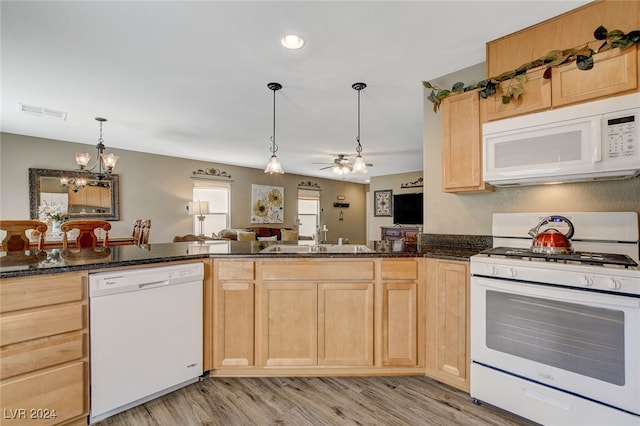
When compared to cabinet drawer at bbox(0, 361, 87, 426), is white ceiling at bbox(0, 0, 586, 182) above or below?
above

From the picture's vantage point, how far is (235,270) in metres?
2.24

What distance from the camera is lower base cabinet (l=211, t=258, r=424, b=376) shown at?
2238 mm

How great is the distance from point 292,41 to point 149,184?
4.88 m

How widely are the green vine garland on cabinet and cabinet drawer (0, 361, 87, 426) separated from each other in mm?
3066

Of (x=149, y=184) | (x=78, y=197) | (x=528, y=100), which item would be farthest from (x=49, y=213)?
(x=528, y=100)

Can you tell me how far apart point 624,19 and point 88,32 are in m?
3.43

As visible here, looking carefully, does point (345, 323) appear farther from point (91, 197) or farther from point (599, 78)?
point (91, 197)

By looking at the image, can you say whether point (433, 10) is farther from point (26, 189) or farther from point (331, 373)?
point (26, 189)

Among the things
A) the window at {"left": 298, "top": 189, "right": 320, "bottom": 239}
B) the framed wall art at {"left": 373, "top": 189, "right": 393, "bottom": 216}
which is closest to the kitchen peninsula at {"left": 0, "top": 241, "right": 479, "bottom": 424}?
the window at {"left": 298, "top": 189, "right": 320, "bottom": 239}

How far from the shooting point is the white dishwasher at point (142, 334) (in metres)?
1.75

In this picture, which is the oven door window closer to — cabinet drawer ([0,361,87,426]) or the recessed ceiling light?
the recessed ceiling light

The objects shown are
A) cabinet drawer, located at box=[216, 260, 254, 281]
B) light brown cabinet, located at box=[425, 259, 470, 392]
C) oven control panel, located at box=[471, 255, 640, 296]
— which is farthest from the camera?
cabinet drawer, located at box=[216, 260, 254, 281]

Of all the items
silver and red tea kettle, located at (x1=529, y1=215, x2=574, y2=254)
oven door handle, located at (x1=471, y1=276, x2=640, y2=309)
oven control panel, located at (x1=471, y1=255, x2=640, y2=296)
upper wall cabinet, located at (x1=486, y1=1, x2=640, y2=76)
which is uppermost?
upper wall cabinet, located at (x1=486, y1=1, x2=640, y2=76)

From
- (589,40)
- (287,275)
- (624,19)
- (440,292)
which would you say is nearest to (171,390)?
(287,275)
